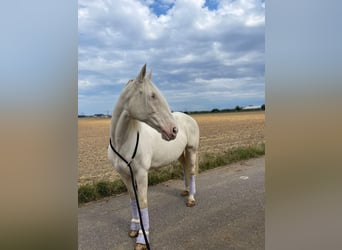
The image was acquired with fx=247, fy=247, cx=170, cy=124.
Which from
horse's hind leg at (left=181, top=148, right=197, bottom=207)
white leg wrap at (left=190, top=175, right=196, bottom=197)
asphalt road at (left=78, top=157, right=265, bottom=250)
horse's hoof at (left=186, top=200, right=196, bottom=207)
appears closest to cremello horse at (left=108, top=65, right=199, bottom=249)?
asphalt road at (left=78, top=157, right=265, bottom=250)

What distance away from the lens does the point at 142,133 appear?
2.72 meters

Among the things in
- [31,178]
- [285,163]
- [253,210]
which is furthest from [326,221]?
Answer: [253,210]

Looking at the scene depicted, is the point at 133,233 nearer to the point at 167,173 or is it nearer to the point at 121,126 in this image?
the point at 121,126

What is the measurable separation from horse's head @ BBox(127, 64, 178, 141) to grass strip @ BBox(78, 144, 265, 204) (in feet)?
7.54

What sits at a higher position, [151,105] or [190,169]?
[151,105]

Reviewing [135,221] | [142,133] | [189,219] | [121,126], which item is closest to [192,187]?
[189,219]

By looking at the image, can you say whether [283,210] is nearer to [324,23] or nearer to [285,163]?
[285,163]

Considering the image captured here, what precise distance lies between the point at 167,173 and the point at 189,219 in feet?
6.47

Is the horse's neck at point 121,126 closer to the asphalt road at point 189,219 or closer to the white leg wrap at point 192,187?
the asphalt road at point 189,219

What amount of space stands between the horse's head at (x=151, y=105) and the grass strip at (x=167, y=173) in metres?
2.30

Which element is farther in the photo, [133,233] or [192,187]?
[192,187]

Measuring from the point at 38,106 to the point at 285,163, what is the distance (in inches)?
32.2

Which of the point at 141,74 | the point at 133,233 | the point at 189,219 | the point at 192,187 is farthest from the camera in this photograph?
the point at 192,187

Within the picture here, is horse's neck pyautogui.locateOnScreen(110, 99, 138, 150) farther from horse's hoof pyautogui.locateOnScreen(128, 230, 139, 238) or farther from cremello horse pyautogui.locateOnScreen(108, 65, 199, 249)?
horse's hoof pyautogui.locateOnScreen(128, 230, 139, 238)
